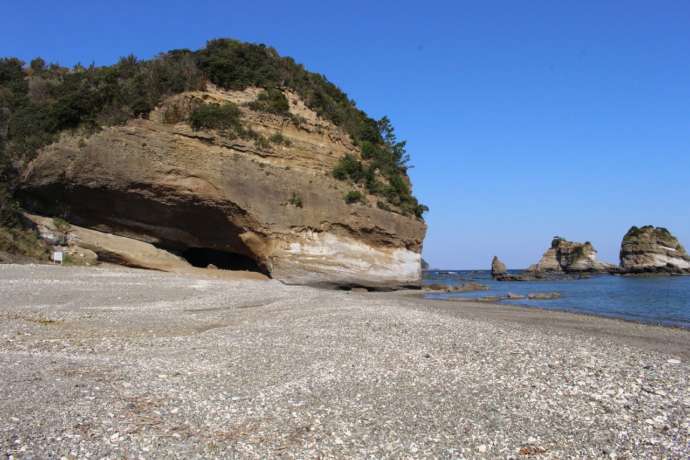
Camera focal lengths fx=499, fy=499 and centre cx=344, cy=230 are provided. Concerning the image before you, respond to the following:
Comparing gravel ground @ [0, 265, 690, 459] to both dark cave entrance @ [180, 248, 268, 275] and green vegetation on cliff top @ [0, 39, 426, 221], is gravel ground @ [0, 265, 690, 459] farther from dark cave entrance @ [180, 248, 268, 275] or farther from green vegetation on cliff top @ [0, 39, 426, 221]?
dark cave entrance @ [180, 248, 268, 275]

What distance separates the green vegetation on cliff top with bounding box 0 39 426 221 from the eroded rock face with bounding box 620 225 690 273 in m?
73.2

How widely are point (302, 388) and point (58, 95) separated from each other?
27.4 metres

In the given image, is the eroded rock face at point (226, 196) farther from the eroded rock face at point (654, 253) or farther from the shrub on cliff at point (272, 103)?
the eroded rock face at point (654, 253)

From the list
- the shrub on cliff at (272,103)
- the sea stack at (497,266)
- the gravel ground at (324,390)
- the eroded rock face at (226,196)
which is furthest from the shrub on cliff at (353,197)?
the sea stack at (497,266)

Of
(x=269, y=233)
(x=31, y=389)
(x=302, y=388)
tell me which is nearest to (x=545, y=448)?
(x=302, y=388)

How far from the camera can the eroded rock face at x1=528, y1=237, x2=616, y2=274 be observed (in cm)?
10262

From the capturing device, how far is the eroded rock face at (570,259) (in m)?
103

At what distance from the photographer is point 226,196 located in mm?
24781

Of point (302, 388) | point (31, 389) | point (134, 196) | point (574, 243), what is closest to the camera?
point (31, 389)

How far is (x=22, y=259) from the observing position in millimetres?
21250

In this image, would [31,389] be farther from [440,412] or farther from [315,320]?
[315,320]

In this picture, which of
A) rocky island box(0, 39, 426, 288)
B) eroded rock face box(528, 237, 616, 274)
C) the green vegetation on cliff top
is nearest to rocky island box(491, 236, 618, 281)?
eroded rock face box(528, 237, 616, 274)

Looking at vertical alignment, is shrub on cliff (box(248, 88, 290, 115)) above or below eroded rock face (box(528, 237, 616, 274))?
above

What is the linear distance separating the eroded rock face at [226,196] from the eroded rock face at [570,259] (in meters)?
83.9
